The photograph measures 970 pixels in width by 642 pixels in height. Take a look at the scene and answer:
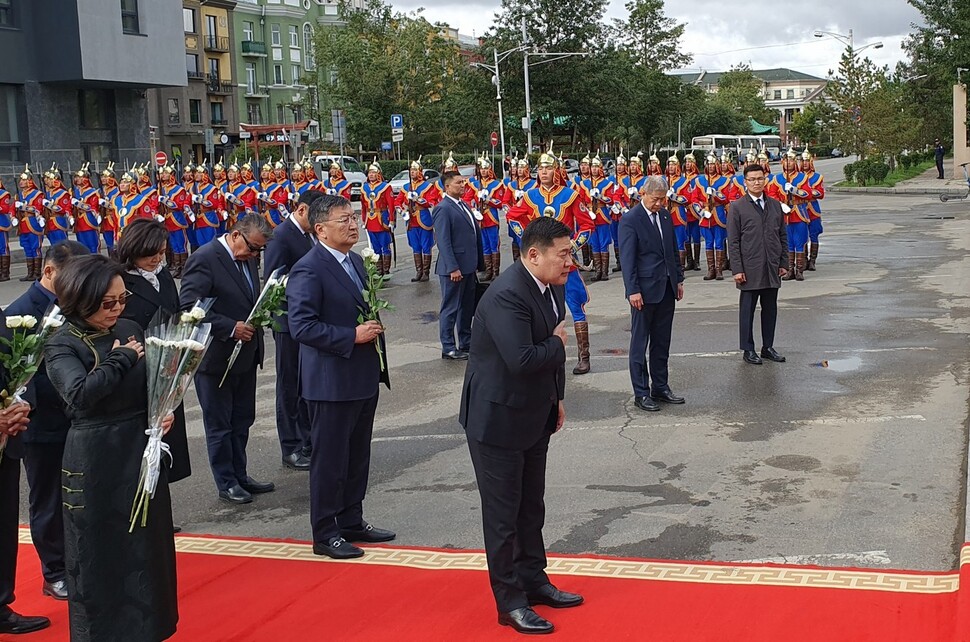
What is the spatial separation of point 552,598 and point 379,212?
14789 millimetres

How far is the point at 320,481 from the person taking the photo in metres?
6.39

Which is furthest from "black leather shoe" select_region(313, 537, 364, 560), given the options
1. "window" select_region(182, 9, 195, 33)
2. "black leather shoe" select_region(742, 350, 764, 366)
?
"window" select_region(182, 9, 195, 33)

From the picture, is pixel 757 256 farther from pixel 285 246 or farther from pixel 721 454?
pixel 285 246

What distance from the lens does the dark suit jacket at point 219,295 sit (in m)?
7.38

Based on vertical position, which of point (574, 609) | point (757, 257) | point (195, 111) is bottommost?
point (574, 609)

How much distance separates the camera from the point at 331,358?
21.0ft

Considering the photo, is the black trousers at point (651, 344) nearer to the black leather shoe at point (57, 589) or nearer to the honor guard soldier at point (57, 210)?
the black leather shoe at point (57, 589)

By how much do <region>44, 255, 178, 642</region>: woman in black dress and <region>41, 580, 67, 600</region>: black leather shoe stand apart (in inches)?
50.4

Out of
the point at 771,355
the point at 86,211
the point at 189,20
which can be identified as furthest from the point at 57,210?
the point at 189,20

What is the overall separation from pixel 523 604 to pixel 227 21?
7178 cm

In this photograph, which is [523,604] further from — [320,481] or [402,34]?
[402,34]

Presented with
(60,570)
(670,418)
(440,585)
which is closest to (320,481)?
(440,585)

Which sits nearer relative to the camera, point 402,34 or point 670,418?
point 670,418

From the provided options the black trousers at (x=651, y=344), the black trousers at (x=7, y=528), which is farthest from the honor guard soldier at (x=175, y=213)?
the black trousers at (x=7, y=528)
